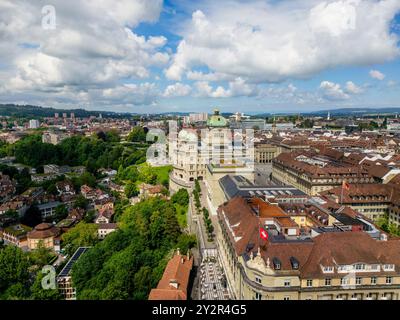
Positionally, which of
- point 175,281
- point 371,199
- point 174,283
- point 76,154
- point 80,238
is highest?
point 76,154

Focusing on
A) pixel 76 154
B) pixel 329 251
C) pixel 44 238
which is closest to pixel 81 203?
pixel 44 238

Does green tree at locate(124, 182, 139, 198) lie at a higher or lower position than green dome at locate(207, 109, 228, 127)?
lower

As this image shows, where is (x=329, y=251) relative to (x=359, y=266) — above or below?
above

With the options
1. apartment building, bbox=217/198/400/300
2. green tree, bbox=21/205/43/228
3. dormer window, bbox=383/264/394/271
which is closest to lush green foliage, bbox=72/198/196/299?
apartment building, bbox=217/198/400/300

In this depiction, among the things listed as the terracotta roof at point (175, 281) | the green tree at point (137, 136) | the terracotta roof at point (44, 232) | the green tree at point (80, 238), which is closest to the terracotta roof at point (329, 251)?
the terracotta roof at point (175, 281)

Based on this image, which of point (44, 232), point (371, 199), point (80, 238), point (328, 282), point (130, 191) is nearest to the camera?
point (328, 282)

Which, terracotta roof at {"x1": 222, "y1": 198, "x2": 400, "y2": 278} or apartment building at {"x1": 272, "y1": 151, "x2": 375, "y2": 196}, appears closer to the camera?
terracotta roof at {"x1": 222, "y1": 198, "x2": 400, "y2": 278}

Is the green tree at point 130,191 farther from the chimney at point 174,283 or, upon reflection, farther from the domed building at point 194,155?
the chimney at point 174,283

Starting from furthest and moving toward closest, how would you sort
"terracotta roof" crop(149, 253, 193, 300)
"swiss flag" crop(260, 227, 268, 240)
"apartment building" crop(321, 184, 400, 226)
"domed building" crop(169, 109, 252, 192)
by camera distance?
1. "domed building" crop(169, 109, 252, 192)
2. "apartment building" crop(321, 184, 400, 226)
3. "terracotta roof" crop(149, 253, 193, 300)
4. "swiss flag" crop(260, 227, 268, 240)

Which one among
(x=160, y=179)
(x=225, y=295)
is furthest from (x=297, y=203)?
(x=160, y=179)

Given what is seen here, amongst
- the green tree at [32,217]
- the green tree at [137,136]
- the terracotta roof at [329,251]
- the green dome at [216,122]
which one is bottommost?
the green tree at [32,217]

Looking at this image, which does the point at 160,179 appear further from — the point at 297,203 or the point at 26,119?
the point at 26,119

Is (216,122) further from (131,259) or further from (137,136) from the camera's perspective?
(137,136)

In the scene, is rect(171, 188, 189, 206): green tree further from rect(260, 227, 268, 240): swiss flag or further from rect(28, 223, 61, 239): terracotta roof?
rect(260, 227, 268, 240): swiss flag
